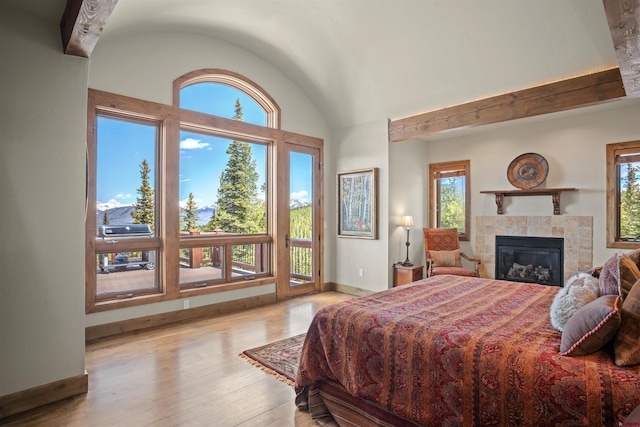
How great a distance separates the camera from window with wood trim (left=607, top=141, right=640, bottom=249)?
15.2 feet

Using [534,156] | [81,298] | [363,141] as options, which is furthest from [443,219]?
[81,298]

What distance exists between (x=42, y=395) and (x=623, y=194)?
6570mm

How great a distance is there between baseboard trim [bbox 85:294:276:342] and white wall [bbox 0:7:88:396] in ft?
3.99

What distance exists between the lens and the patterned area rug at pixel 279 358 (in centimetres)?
282

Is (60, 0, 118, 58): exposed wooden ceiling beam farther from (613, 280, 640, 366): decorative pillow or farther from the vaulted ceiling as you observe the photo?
(613, 280, 640, 366): decorative pillow

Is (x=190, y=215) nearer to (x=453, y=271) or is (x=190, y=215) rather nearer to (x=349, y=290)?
(x=349, y=290)

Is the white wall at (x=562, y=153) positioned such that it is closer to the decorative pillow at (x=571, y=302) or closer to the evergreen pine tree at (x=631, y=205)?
the evergreen pine tree at (x=631, y=205)

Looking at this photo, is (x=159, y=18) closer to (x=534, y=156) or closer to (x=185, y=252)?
(x=185, y=252)

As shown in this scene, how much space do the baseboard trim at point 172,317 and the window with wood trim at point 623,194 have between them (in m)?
4.79

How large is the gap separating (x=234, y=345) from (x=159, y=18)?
356 centimetres

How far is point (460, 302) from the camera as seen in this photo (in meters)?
2.47

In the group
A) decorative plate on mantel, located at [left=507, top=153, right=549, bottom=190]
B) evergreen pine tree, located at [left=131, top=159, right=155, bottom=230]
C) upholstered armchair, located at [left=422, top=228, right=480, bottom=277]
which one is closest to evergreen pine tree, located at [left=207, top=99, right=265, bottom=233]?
evergreen pine tree, located at [left=131, top=159, right=155, bottom=230]

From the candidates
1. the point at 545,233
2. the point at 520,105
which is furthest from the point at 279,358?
the point at 545,233

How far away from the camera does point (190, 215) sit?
445 cm
